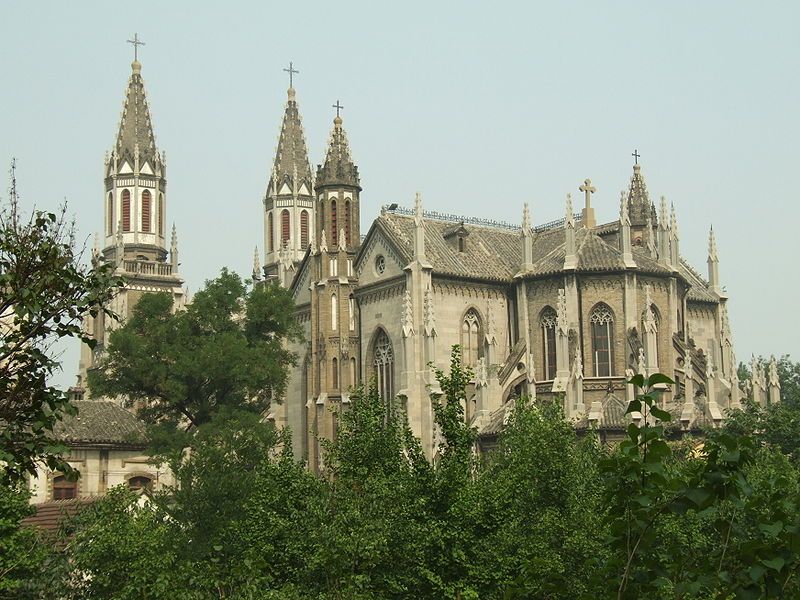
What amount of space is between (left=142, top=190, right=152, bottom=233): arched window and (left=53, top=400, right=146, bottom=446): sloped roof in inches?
1061

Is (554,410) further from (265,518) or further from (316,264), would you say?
(316,264)

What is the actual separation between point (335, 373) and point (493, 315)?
8732mm

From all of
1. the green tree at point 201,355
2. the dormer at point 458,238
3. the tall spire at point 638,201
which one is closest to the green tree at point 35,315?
the green tree at point 201,355

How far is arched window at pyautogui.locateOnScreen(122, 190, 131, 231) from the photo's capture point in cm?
9062

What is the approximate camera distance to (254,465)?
4350 cm

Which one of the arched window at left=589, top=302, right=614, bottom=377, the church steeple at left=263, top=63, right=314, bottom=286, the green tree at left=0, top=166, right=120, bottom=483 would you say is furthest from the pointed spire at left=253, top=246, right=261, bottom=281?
the green tree at left=0, top=166, right=120, bottom=483

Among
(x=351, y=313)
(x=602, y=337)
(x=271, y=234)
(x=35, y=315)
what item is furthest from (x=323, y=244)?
(x=35, y=315)

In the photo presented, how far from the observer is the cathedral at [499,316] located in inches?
2530

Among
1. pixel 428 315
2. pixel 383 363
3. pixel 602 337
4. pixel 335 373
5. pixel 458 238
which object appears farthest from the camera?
pixel 458 238

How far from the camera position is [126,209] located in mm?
90625

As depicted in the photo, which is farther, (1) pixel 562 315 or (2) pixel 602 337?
(2) pixel 602 337

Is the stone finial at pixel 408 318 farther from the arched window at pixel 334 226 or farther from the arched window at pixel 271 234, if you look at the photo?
the arched window at pixel 271 234

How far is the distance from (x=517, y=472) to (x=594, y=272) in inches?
1297

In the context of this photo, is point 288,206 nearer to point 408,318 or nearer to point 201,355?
point 408,318
